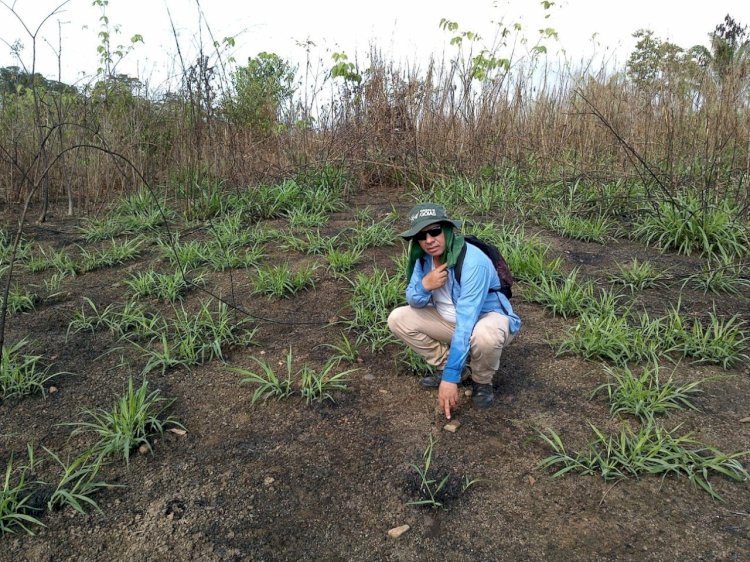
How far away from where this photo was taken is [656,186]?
520 centimetres

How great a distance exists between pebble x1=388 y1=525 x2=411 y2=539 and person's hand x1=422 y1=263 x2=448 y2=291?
102 cm

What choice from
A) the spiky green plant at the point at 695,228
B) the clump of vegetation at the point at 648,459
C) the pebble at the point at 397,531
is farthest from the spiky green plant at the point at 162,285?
the spiky green plant at the point at 695,228

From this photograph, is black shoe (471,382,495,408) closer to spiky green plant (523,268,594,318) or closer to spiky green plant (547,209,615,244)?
spiky green plant (523,268,594,318)

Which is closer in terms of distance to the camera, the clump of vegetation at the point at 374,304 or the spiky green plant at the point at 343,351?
the spiky green plant at the point at 343,351

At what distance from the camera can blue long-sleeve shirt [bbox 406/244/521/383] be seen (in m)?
2.44

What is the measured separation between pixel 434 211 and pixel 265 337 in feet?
5.01

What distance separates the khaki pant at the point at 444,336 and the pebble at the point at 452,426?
0.83ft

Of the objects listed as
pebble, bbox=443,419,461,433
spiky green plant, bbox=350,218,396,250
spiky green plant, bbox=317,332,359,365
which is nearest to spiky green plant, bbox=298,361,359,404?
spiky green plant, bbox=317,332,359,365

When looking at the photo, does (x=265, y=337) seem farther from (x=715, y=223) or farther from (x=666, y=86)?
(x=666, y=86)

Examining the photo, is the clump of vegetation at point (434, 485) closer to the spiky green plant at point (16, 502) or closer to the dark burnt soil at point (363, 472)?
the dark burnt soil at point (363, 472)

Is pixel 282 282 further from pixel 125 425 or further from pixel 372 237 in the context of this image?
pixel 125 425

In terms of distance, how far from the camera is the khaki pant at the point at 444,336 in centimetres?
259

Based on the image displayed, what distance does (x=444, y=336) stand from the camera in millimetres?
2824

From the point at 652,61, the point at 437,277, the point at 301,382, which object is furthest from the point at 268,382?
the point at 652,61
